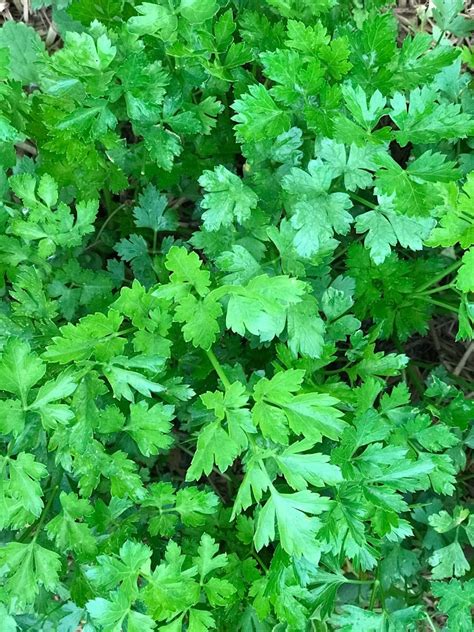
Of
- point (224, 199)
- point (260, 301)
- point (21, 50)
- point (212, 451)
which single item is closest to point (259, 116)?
point (224, 199)

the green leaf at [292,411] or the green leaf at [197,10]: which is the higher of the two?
the green leaf at [197,10]

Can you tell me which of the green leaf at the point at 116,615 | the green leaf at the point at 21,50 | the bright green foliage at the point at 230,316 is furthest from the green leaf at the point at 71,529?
the green leaf at the point at 21,50

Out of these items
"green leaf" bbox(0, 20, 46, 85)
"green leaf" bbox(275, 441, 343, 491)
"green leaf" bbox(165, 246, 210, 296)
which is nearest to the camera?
"green leaf" bbox(275, 441, 343, 491)

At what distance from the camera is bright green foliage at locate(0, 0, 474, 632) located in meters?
1.69

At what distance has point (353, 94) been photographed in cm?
169

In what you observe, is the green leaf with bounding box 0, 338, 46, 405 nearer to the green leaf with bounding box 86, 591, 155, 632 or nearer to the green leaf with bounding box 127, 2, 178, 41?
the green leaf with bounding box 86, 591, 155, 632

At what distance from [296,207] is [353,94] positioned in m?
0.32

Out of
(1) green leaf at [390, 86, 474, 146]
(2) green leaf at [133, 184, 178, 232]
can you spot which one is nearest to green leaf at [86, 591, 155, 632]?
(2) green leaf at [133, 184, 178, 232]

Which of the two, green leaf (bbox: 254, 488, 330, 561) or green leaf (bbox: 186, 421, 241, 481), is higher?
green leaf (bbox: 186, 421, 241, 481)

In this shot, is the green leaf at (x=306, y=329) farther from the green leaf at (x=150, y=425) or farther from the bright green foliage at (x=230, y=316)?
the green leaf at (x=150, y=425)

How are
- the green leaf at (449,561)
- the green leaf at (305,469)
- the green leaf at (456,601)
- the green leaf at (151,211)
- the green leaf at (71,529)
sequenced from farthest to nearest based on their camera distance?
the green leaf at (151,211) < the green leaf at (449,561) < the green leaf at (456,601) < the green leaf at (71,529) < the green leaf at (305,469)

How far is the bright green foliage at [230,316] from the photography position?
1687mm

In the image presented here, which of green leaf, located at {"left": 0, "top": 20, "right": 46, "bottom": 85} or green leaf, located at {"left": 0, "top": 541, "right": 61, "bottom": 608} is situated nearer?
green leaf, located at {"left": 0, "top": 541, "right": 61, "bottom": 608}

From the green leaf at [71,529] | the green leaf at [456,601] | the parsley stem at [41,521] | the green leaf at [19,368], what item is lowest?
the green leaf at [456,601]
